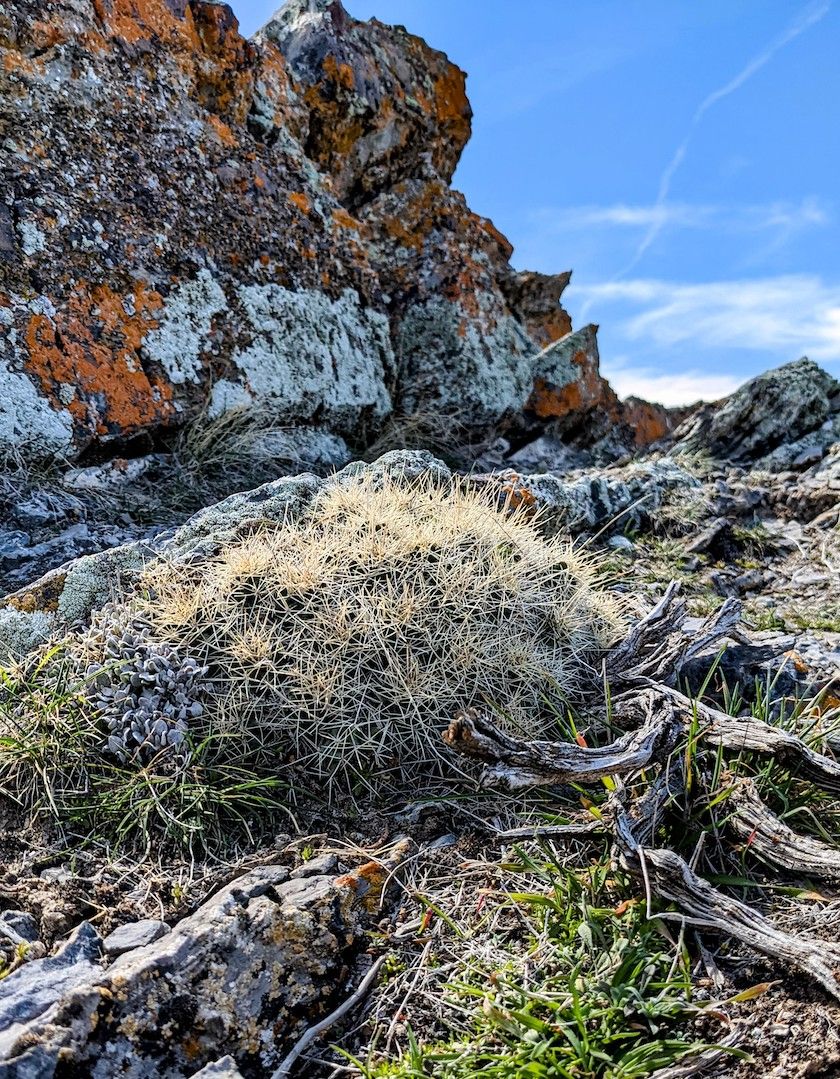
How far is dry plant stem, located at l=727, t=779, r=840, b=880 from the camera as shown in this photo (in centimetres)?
251

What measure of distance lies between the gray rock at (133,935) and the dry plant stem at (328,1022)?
1.83ft

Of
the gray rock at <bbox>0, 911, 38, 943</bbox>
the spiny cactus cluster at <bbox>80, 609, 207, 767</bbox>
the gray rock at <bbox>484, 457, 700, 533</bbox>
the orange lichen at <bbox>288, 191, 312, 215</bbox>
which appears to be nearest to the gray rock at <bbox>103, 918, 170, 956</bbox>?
the gray rock at <bbox>0, 911, 38, 943</bbox>

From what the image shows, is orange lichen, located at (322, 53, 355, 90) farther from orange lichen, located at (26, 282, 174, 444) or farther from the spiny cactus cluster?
the spiny cactus cluster

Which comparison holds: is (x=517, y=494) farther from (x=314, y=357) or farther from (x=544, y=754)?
(x=544, y=754)

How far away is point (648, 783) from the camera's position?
2799 mm

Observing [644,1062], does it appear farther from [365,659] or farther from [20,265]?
[20,265]

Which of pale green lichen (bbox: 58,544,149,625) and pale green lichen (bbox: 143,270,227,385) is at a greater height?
pale green lichen (bbox: 143,270,227,385)

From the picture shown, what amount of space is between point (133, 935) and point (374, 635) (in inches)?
52.1

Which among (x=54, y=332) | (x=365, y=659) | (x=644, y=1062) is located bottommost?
(x=644, y=1062)

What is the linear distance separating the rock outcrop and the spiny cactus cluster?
7.32 ft

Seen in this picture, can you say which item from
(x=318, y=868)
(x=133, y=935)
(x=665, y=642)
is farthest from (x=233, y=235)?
(x=133, y=935)

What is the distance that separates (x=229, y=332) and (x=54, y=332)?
117 centimetres

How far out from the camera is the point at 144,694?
3.25 metres

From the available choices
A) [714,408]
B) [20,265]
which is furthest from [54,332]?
[714,408]
